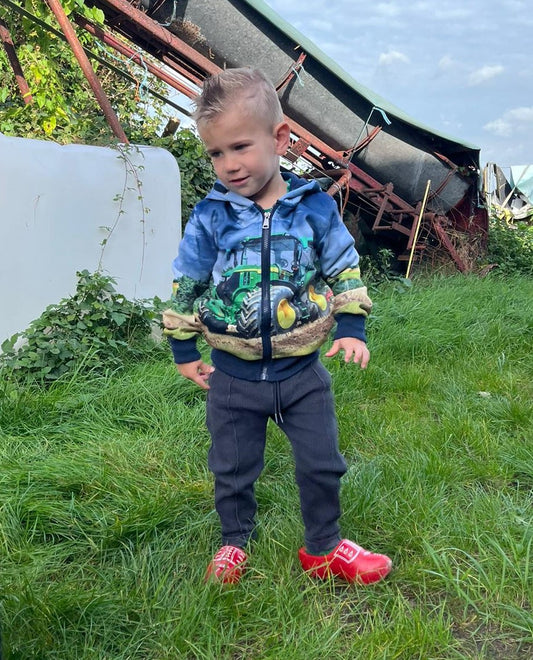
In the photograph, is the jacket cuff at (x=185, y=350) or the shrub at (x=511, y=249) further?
the shrub at (x=511, y=249)

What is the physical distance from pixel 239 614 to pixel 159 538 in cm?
46

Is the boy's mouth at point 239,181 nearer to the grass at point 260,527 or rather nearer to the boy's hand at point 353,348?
the boy's hand at point 353,348

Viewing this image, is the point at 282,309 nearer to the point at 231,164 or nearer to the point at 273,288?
the point at 273,288

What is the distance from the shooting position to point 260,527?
2.10 meters

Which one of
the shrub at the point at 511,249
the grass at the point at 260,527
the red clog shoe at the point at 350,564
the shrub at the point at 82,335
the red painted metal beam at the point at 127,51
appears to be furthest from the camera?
the shrub at the point at 511,249

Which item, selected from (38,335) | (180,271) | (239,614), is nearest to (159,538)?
(239,614)

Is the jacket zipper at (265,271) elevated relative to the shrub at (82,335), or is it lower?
elevated

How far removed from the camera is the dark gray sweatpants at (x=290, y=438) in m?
1.80

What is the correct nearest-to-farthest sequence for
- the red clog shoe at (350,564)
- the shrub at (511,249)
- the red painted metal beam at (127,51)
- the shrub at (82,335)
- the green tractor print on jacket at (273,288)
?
the green tractor print on jacket at (273,288), the red clog shoe at (350,564), the shrub at (82,335), the red painted metal beam at (127,51), the shrub at (511,249)

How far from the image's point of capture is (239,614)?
171 centimetres

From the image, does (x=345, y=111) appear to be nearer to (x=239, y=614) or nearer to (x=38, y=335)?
(x=38, y=335)

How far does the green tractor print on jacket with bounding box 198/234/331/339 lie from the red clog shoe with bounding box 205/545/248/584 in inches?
27.9

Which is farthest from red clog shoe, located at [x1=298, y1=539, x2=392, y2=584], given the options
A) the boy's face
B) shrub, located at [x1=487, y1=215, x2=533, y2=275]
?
shrub, located at [x1=487, y1=215, x2=533, y2=275]

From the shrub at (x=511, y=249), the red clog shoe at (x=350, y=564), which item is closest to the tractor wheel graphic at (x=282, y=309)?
the red clog shoe at (x=350, y=564)
